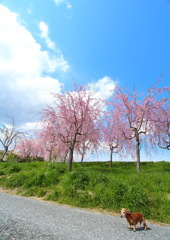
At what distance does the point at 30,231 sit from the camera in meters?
3.11

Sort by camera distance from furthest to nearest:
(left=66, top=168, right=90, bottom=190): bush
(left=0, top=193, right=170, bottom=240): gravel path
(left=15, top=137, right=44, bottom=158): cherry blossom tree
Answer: (left=15, top=137, right=44, bottom=158): cherry blossom tree < (left=66, top=168, right=90, bottom=190): bush < (left=0, top=193, right=170, bottom=240): gravel path

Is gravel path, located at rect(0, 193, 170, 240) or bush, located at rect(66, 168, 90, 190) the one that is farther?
bush, located at rect(66, 168, 90, 190)

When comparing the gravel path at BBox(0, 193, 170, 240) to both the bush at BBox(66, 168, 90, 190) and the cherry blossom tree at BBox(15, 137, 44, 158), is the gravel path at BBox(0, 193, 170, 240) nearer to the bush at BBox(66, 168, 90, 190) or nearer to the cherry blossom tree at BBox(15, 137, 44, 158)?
the bush at BBox(66, 168, 90, 190)

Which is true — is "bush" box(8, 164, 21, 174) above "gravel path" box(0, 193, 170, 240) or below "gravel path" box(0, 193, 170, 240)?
above

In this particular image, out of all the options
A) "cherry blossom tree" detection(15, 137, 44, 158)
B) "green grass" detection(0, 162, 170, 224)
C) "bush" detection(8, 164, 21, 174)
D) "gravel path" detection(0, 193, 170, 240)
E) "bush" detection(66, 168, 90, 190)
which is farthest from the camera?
"cherry blossom tree" detection(15, 137, 44, 158)

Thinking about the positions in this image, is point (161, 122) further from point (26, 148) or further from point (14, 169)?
point (26, 148)

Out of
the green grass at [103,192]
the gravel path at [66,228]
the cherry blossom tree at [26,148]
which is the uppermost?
the cherry blossom tree at [26,148]

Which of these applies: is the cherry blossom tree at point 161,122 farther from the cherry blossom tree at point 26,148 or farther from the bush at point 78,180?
the cherry blossom tree at point 26,148

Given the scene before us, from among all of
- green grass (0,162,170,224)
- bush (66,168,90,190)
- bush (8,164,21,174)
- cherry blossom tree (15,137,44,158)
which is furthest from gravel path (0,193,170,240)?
cherry blossom tree (15,137,44,158)

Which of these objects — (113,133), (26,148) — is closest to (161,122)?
(113,133)

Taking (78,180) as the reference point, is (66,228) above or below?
below

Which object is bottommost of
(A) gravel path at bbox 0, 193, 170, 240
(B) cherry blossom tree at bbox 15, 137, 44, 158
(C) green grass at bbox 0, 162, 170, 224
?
(A) gravel path at bbox 0, 193, 170, 240

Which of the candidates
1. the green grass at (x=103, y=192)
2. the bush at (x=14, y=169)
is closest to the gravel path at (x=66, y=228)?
the green grass at (x=103, y=192)

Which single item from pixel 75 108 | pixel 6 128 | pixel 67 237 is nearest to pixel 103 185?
pixel 67 237
